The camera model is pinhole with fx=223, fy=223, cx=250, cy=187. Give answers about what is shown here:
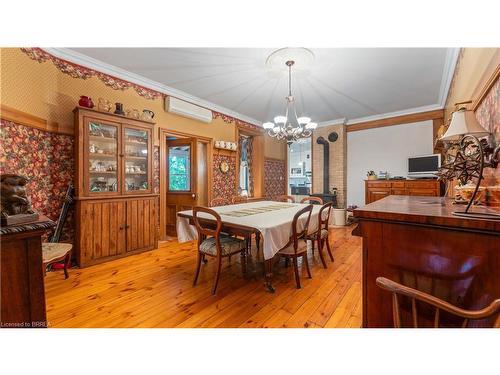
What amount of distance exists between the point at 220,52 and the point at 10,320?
290 cm

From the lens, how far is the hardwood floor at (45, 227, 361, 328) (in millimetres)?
1790

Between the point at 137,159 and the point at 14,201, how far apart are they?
8.70 feet

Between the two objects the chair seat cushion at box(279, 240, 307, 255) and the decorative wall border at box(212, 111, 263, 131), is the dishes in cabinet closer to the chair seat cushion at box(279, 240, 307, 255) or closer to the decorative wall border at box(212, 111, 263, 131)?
the decorative wall border at box(212, 111, 263, 131)

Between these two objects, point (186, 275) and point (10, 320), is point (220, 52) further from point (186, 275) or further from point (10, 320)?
point (10, 320)

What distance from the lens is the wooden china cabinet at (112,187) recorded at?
2.78 metres

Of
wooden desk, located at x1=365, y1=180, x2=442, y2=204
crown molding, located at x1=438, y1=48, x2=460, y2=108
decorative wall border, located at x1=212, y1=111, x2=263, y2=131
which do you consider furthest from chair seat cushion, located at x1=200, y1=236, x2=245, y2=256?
wooden desk, located at x1=365, y1=180, x2=442, y2=204

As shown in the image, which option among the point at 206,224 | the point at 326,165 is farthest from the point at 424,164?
the point at 206,224

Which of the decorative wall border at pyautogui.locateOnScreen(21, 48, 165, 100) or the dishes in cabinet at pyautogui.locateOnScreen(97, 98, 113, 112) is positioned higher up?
the decorative wall border at pyautogui.locateOnScreen(21, 48, 165, 100)

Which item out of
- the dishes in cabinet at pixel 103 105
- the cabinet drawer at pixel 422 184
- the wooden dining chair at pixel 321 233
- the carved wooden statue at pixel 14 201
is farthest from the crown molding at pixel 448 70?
the dishes in cabinet at pixel 103 105

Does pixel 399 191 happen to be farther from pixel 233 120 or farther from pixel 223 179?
pixel 233 120

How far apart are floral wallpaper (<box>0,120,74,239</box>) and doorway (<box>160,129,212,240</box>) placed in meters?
1.64

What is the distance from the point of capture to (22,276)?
897 millimetres

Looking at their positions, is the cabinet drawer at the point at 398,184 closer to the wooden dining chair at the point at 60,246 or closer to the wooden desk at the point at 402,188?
the wooden desk at the point at 402,188
